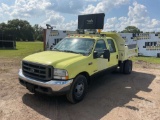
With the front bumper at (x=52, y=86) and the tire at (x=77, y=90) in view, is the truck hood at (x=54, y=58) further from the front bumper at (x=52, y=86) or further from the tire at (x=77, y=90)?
the tire at (x=77, y=90)

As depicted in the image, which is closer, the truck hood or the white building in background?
the truck hood

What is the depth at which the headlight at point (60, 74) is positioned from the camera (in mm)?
5133

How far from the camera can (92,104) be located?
18.7 feet

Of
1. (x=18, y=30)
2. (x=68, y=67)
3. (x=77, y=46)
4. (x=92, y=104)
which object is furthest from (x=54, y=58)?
(x=18, y=30)

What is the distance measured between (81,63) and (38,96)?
70.0 inches

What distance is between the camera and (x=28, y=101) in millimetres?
5699

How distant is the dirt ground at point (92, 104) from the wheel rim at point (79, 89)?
0.28 metres

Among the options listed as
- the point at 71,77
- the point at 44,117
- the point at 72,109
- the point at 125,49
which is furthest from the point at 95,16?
the point at 44,117

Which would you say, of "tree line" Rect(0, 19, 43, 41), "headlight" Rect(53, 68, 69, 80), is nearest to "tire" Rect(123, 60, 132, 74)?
"headlight" Rect(53, 68, 69, 80)

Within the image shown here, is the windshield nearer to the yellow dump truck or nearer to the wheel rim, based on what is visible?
the yellow dump truck

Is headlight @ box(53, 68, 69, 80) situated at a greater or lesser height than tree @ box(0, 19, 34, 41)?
lesser

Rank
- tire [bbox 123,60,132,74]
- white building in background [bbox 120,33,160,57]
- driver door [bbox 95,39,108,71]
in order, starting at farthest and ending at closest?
white building in background [bbox 120,33,160,57] → tire [bbox 123,60,132,74] → driver door [bbox 95,39,108,71]

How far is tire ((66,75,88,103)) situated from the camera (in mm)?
5451

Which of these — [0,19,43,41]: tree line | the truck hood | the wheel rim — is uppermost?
[0,19,43,41]: tree line
